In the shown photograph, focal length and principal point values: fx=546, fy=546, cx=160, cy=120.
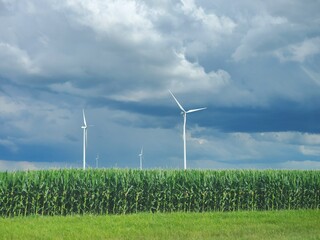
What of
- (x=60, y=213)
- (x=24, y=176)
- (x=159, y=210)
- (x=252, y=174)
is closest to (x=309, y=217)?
(x=252, y=174)

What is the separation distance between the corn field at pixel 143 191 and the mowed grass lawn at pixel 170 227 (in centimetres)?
322

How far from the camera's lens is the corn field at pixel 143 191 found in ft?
99.2

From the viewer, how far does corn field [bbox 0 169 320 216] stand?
30.2 m

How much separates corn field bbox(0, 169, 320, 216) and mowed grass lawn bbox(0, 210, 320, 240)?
127 inches

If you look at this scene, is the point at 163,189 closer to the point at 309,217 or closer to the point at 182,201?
A: the point at 182,201

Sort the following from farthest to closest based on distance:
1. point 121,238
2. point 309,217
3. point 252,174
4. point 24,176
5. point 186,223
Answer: point 252,174 < point 24,176 < point 309,217 < point 186,223 < point 121,238

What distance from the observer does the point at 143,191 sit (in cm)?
3153

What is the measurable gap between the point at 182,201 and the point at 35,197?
8.46 meters

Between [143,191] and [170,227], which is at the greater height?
[143,191]

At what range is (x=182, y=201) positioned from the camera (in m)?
32.2

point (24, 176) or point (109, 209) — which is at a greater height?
point (24, 176)

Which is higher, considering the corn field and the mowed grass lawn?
the corn field

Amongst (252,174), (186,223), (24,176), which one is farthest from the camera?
(252,174)

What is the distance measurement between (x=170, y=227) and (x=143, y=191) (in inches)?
287
